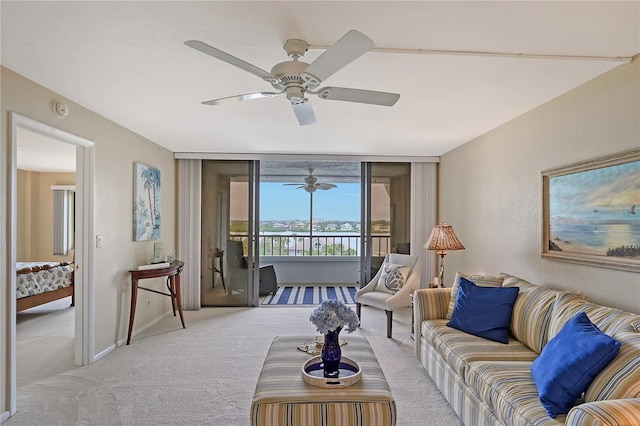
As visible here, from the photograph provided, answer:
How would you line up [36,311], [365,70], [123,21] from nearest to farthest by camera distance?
[123,21] → [365,70] → [36,311]

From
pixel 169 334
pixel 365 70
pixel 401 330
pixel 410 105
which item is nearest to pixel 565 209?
pixel 410 105

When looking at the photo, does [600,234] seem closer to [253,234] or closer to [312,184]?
[253,234]

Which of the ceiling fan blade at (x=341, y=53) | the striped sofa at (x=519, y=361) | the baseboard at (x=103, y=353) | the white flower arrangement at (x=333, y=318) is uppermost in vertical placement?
the ceiling fan blade at (x=341, y=53)

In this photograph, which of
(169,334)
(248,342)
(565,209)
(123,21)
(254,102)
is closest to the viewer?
(123,21)

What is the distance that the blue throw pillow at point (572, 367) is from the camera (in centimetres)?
163

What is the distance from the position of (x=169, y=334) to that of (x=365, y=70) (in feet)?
12.0

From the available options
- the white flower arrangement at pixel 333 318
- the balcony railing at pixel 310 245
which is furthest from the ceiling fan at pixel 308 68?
the balcony railing at pixel 310 245

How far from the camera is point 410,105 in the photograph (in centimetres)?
311

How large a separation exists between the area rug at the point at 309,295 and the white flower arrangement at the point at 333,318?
3.70m

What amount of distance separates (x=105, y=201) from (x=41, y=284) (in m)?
2.35

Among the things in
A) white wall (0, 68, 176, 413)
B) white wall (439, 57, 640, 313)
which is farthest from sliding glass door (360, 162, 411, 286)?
white wall (0, 68, 176, 413)

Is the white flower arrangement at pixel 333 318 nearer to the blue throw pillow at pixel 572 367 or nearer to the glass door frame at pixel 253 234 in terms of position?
the blue throw pillow at pixel 572 367

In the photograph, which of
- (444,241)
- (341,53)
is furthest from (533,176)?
(341,53)

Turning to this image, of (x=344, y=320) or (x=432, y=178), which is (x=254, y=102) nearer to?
(x=344, y=320)
